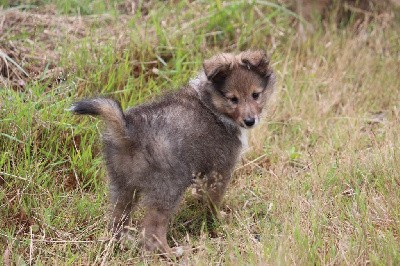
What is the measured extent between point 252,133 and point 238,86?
1.31 meters

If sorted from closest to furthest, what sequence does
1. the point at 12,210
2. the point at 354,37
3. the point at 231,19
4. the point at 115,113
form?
the point at 115,113
the point at 12,210
the point at 231,19
the point at 354,37

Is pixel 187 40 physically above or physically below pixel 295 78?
above

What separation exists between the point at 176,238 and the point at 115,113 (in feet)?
3.80

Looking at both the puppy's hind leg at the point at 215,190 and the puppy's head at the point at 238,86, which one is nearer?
the puppy's hind leg at the point at 215,190

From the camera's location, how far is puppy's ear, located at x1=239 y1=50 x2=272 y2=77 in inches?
221

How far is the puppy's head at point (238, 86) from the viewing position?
548cm

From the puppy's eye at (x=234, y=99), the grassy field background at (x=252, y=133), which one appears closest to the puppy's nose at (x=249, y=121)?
the puppy's eye at (x=234, y=99)

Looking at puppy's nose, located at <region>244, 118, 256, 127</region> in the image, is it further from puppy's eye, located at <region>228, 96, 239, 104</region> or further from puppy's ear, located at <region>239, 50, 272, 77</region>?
puppy's ear, located at <region>239, 50, 272, 77</region>

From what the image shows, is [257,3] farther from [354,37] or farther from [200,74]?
[200,74]

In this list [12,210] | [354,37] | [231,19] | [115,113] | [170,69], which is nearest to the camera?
[115,113]

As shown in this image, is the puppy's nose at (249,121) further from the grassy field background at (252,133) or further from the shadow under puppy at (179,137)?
the grassy field background at (252,133)

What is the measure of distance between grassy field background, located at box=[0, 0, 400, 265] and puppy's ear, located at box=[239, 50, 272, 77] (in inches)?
34.9

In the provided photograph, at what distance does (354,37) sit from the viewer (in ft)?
27.4

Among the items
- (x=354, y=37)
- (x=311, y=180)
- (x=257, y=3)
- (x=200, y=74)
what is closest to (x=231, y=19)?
(x=257, y=3)
